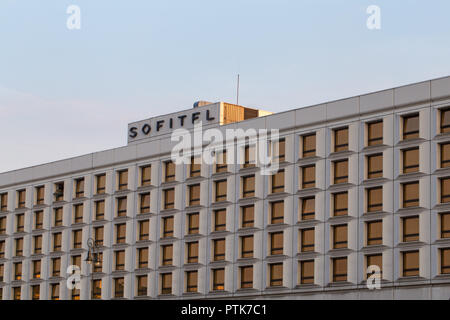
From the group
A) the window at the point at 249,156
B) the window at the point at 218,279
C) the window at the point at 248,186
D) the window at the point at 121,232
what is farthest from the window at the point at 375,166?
the window at the point at 121,232

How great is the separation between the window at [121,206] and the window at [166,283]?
8.38 metres

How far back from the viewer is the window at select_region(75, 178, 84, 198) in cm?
9749

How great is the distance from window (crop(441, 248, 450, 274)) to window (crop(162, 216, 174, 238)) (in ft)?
94.2

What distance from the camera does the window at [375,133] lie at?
7321 cm

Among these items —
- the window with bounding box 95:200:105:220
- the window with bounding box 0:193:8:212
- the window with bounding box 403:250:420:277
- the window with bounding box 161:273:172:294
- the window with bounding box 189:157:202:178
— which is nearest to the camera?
the window with bounding box 403:250:420:277

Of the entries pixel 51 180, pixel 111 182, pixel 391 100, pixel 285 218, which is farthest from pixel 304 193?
pixel 51 180

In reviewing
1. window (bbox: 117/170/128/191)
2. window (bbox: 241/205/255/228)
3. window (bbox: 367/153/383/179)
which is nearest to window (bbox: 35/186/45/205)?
window (bbox: 117/170/128/191)

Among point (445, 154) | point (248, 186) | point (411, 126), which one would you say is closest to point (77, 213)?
point (248, 186)

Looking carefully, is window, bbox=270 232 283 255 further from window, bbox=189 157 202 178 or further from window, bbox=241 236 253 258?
window, bbox=189 157 202 178

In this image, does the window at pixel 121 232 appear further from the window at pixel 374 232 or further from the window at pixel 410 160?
the window at pixel 410 160

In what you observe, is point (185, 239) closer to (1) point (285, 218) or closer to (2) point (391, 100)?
(1) point (285, 218)

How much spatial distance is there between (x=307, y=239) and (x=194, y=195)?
14.2 meters

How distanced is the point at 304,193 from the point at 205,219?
38.0 ft
